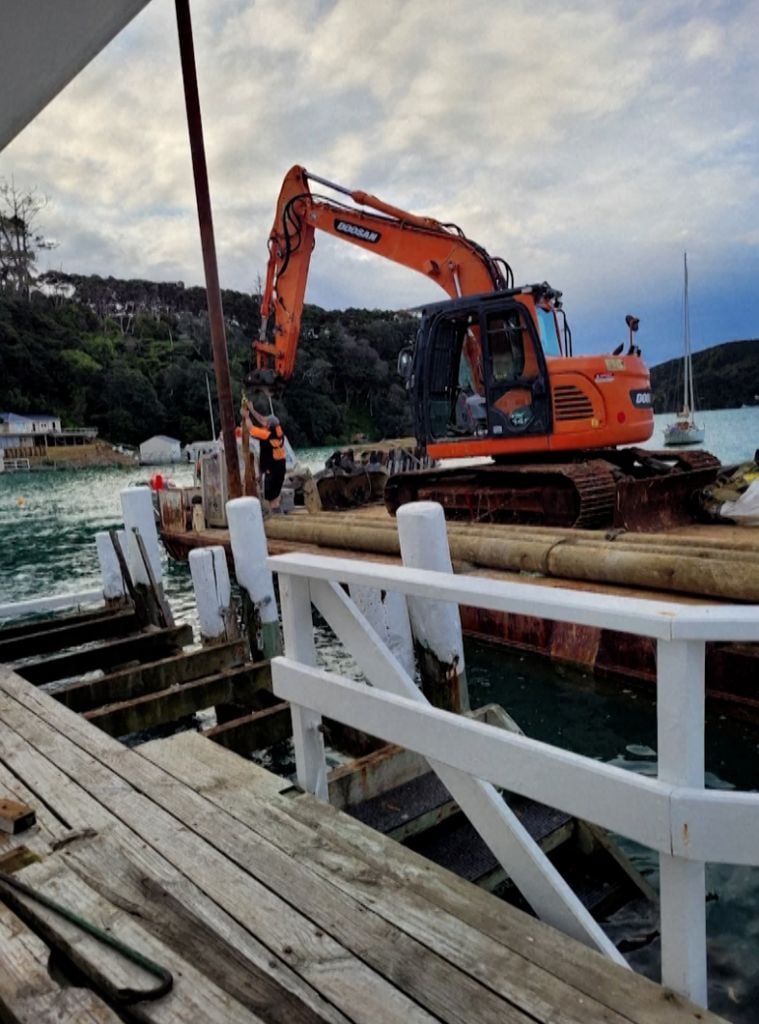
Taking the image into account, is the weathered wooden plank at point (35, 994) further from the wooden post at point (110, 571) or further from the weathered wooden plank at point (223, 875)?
the wooden post at point (110, 571)

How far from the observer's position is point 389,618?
445cm

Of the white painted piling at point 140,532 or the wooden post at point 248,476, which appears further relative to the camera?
the wooden post at point 248,476

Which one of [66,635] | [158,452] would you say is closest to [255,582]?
[66,635]

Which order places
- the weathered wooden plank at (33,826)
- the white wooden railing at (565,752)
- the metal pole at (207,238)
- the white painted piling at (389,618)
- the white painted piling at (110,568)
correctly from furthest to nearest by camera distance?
the metal pole at (207,238), the white painted piling at (110,568), the white painted piling at (389,618), the weathered wooden plank at (33,826), the white wooden railing at (565,752)

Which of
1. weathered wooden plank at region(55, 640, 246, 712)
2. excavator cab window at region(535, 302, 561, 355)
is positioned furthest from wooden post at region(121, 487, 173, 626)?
excavator cab window at region(535, 302, 561, 355)

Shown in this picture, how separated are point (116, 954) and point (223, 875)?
444 millimetres

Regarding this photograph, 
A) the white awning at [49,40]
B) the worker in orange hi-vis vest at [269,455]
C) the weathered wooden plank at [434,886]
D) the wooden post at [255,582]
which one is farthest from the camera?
the worker in orange hi-vis vest at [269,455]

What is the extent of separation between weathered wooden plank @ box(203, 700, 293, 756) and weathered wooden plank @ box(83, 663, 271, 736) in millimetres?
502

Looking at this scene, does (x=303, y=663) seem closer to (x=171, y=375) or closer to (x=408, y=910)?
(x=408, y=910)


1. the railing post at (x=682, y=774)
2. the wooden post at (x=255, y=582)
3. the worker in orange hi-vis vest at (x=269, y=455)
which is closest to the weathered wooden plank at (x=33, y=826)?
the railing post at (x=682, y=774)

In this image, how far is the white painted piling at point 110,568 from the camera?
674 centimetres

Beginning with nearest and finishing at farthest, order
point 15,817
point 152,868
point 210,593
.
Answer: point 152,868, point 15,817, point 210,593

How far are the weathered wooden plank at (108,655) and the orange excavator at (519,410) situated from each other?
487cm

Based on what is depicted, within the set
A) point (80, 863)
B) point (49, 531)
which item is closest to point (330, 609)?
point (80, 863)
